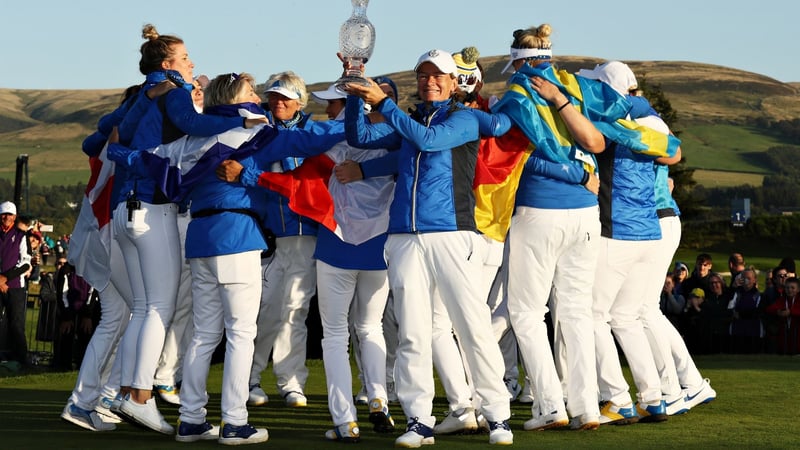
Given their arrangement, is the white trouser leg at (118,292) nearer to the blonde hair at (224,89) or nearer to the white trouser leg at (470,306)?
the blonde hair at (224,89)

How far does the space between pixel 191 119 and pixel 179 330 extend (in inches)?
85.7

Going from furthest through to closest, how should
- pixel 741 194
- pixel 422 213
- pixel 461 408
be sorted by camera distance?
pixel 741 194 < pixel 461 408 < pixel 422 213

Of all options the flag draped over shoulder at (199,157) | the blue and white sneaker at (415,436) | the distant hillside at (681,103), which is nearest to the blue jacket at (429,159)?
the flag draped over shoulder at (199,157)

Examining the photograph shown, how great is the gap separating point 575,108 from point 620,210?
3.10 ft

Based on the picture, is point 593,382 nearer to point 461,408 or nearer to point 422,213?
point 461,408

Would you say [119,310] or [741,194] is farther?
[741,194]

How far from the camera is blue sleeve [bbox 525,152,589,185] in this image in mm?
7570

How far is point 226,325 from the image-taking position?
7.30 m

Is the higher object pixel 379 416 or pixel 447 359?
pixel 447 359

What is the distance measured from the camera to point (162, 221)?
7543 mm

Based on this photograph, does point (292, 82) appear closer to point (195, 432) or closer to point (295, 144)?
point (295, 144)

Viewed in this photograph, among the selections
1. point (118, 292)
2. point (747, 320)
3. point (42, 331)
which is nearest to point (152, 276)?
point (118, 292)

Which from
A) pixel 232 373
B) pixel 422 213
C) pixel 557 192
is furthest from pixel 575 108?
pixel 232 373

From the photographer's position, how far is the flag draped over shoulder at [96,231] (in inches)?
325
